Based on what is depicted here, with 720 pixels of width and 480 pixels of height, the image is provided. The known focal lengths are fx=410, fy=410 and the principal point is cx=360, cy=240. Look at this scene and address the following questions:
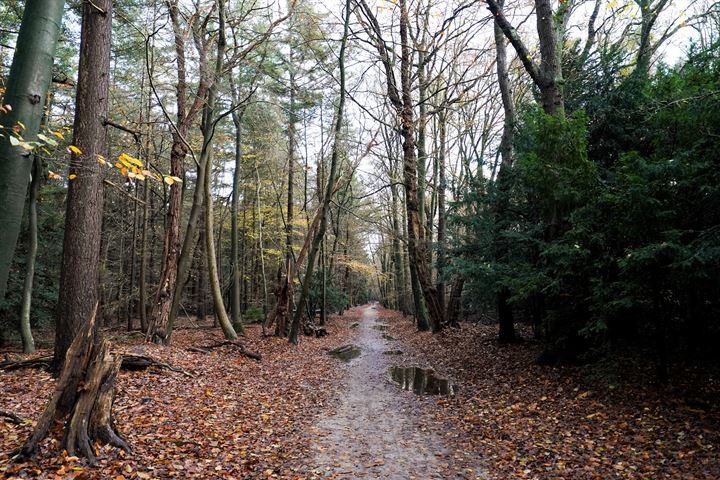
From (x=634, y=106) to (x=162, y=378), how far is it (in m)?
10.4

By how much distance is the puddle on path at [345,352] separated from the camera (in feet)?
44.7

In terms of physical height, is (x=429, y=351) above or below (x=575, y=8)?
below

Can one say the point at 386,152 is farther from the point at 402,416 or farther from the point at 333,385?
the point at 402,416

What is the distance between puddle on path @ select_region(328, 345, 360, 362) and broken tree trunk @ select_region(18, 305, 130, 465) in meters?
8.95

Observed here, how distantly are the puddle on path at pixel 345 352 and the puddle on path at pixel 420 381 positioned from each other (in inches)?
96.0

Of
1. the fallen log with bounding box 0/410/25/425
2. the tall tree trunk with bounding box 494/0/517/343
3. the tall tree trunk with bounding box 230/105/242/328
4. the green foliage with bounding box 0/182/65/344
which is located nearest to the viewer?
the fallen log with bounding box 0/410/25/425

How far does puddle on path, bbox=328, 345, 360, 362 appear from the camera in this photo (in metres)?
13.6

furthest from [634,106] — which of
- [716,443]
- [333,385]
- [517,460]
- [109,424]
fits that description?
[109,424]

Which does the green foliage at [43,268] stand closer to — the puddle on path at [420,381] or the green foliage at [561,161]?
the puddle on path at [420,381]

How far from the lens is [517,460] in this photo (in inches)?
196

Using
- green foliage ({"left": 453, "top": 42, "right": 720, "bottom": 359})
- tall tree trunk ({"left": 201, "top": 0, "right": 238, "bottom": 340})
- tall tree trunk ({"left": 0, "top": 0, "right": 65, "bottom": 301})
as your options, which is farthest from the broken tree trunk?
tall tree trunk ({"left": 201, "top": 0, "right": 238, "bottom": 340})

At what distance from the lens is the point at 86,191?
6426mm

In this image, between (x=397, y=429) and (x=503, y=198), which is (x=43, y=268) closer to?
(x=397, y=429)

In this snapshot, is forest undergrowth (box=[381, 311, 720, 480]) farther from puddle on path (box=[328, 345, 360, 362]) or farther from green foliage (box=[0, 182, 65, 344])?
green foliage (box=[0, 182, 65, 344])
